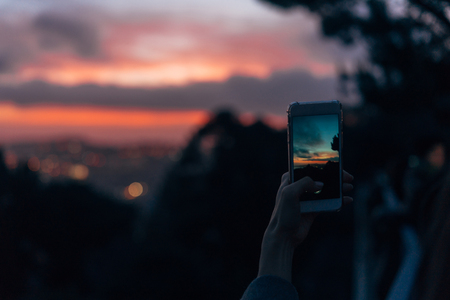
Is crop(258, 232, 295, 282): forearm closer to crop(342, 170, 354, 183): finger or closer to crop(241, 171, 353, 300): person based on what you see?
crop(241, 171, 353, 300): person

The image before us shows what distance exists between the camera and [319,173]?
64.0 inches

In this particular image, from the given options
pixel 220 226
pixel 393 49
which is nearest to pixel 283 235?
pixel 393 49

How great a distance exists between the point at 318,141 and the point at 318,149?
39 mm

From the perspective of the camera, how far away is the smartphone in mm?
1602

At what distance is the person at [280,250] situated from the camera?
3.63 feet

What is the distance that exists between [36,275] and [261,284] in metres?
22.4

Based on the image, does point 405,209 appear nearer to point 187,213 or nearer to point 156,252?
point 156,252

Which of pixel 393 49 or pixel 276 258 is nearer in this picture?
pixel 276 258

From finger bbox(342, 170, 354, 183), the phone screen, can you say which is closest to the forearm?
the phone screen

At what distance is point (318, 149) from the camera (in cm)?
164

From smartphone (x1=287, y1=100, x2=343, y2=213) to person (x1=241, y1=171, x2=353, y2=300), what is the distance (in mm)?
297

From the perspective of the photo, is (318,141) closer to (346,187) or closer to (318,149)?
(318,149)

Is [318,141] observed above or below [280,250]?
above

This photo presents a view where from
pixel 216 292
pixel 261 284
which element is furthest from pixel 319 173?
pixel 216 292
